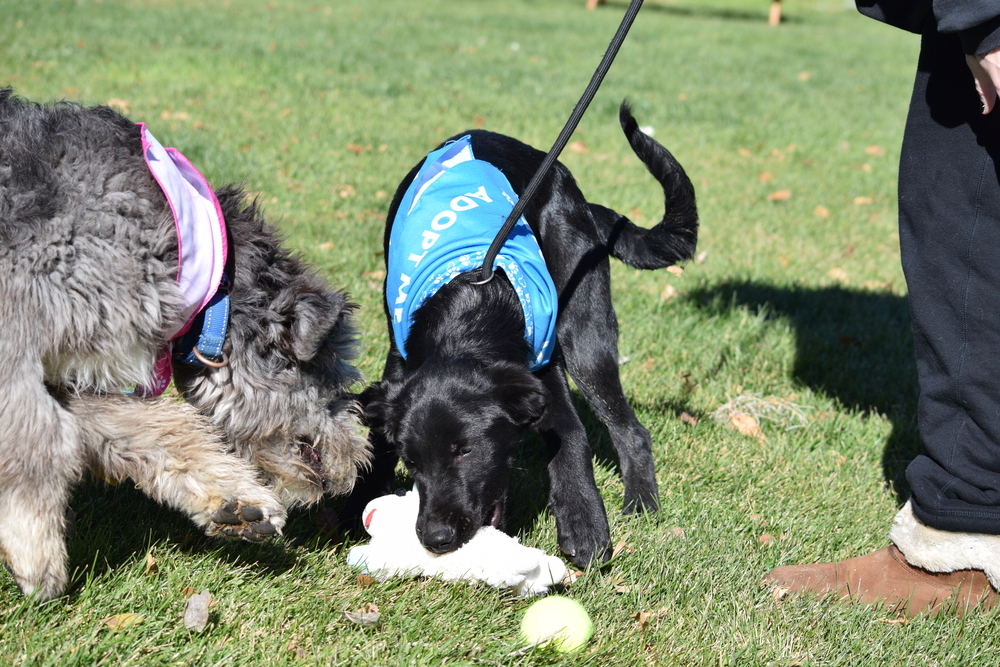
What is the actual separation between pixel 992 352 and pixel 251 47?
11.5 m

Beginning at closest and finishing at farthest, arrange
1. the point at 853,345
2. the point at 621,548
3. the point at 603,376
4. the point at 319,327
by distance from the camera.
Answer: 1. the point at 319,327
2. the point at 621,548
3. the point at 603,376
4. the point at 853,345

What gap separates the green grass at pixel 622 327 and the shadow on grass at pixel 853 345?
0.02 metres

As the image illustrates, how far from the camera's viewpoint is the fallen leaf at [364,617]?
105 inches

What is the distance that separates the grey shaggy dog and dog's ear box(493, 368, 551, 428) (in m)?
0.58

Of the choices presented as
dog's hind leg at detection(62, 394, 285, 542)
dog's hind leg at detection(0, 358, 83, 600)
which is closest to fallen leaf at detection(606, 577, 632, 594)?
dog's hind leg at detection(62, 394, 285, 542)

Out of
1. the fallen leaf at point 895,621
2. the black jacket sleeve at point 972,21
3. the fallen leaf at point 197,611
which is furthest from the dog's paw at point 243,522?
the black jacket sleeve at point 972,21

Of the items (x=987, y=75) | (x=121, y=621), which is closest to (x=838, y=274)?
(x=987, y=75)

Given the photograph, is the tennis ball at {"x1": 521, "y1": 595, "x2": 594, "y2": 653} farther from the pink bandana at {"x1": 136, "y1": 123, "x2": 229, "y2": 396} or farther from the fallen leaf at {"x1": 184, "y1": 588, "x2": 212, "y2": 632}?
the pink bandana at {"x1": 136, "y1": 123, "x2": 229, "y2": 396}

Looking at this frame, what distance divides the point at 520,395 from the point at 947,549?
1.63m

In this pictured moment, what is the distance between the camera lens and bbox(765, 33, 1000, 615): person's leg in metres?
2.87

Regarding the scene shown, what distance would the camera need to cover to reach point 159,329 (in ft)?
8.23

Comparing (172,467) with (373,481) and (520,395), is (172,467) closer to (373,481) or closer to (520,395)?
(373,481)

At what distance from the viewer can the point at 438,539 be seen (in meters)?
2.94

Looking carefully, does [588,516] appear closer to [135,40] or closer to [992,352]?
[992,352]
